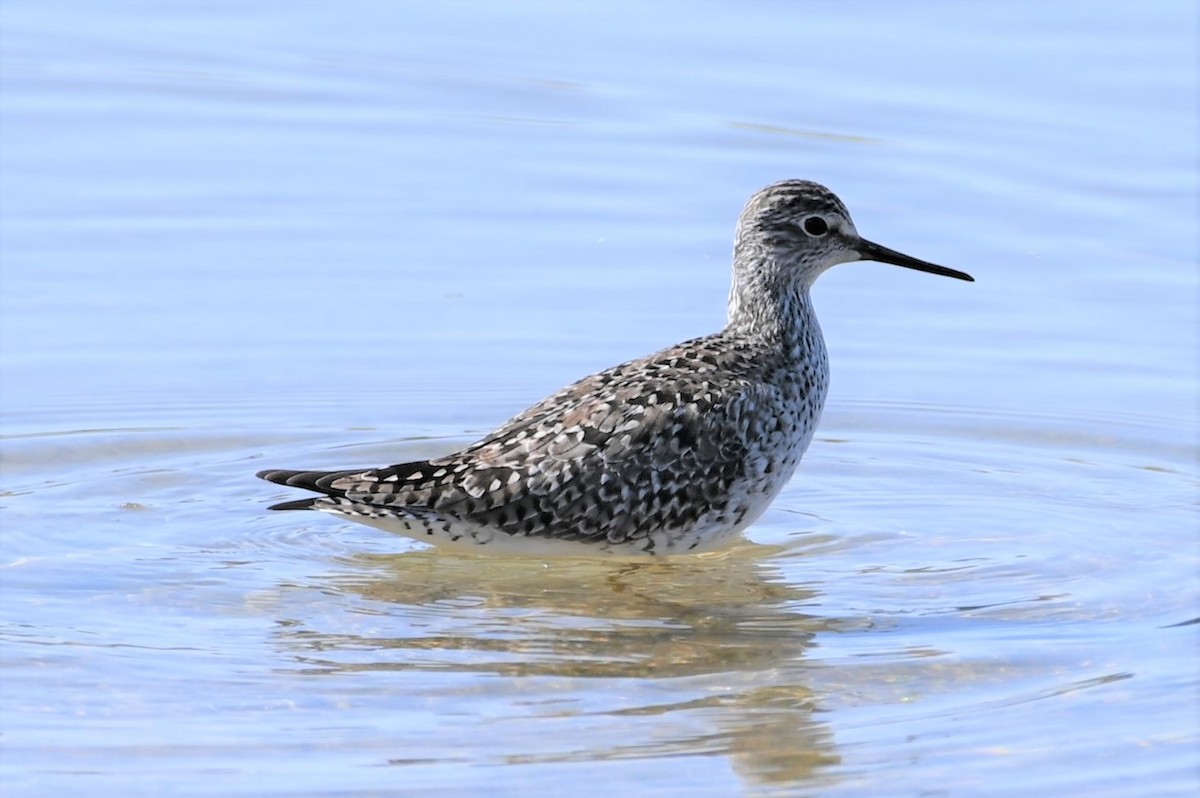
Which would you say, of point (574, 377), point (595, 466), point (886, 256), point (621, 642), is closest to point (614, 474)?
point (595, 466)

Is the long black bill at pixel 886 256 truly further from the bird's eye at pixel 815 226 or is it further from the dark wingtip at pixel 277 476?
the dark wingtip at pixel 277 476

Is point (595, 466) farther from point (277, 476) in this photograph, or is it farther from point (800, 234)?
point (800, 234)

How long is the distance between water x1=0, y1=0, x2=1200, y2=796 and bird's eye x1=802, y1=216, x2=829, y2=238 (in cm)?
128

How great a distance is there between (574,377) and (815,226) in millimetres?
1786

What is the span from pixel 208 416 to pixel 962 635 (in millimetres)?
4396

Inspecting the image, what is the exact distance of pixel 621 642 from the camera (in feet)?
29.3

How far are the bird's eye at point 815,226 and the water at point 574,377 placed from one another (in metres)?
1.28

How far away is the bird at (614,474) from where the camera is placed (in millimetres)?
9578

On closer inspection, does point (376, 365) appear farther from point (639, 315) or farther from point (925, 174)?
point (925, 174)

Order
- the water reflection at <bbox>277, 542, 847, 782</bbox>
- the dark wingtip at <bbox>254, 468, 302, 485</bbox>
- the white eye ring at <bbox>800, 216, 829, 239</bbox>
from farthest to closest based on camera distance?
the white eye ring at <bbox>800, 216, 829, 239</bbox> < the dark wingtip at <bbox>254, 468, 302, 485</bbox> < the water reflection at <bbox>277, 542, 847, 782</bbox>

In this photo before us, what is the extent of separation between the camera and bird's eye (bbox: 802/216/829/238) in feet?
34.8

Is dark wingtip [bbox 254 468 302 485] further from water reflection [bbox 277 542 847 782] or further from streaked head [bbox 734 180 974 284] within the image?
streaked head [bbox 734 180 974 284]

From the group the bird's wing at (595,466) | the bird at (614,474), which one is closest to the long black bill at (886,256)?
the bird at (614,474)

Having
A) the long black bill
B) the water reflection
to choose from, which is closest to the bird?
the water reflection
